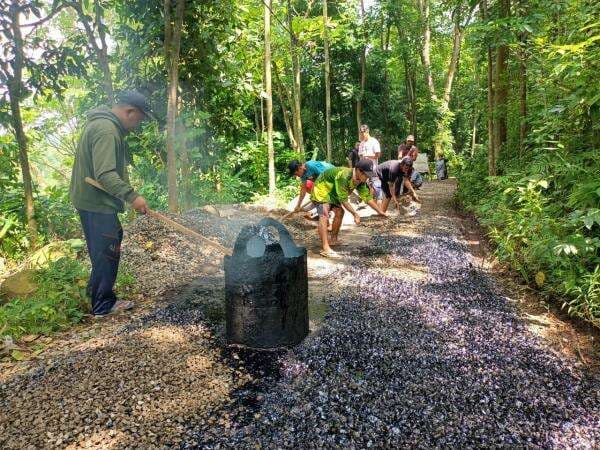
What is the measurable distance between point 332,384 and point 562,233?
9.60 feet

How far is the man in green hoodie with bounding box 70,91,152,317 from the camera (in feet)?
11.9

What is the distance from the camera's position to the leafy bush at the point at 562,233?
353 cm

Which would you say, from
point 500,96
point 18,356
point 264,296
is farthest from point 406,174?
point 18,356

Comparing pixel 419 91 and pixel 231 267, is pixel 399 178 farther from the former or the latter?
pixel 419 91

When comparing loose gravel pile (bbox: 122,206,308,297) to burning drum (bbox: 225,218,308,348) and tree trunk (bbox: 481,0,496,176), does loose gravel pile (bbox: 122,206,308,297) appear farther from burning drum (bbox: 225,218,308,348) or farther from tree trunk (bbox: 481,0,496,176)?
A: tree trunk (bbox: 481,0,496,176)

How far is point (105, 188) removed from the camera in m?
3.62

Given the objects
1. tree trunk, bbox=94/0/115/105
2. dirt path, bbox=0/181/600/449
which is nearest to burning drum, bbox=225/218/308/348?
dirt path, bbox=0/181/600/449

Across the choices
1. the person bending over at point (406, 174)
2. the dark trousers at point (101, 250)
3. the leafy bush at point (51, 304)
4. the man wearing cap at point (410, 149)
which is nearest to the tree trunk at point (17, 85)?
the leafy bush at point (51, 304)

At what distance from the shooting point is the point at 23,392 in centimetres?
269

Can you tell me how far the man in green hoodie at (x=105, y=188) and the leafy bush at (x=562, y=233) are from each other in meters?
3.80

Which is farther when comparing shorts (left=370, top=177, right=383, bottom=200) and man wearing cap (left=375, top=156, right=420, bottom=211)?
shorts (left=370, top=177, right=383, bottom=200)

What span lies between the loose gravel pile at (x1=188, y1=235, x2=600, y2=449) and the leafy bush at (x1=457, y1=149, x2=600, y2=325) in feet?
1.80

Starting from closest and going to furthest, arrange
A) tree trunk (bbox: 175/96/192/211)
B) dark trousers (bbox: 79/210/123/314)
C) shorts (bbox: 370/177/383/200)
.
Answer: dark trousers (bbox: 79/210/123/314), tree trunk (bbox: 175/96/192/211), shorts (bbox: 370/177/383/200)

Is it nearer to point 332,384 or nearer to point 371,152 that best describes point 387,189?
point 371,152
